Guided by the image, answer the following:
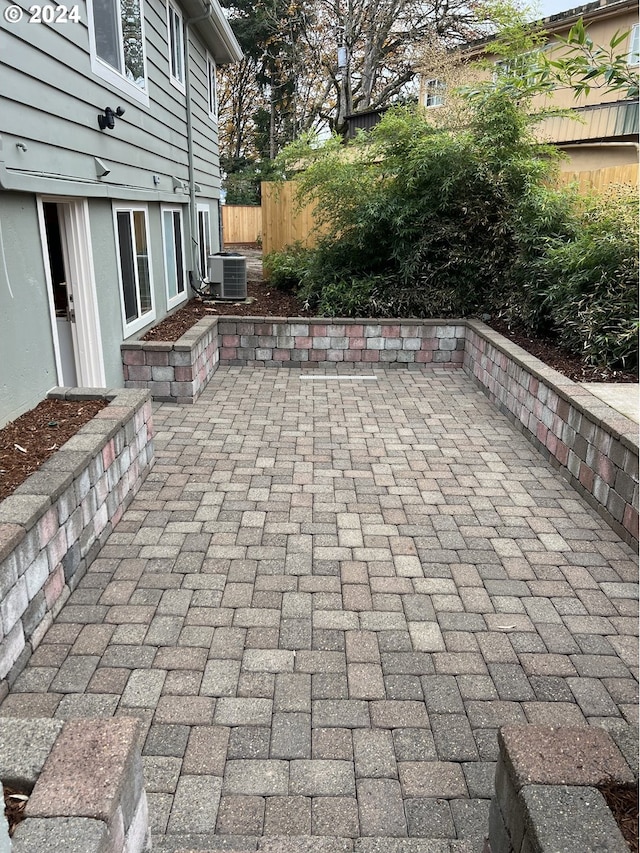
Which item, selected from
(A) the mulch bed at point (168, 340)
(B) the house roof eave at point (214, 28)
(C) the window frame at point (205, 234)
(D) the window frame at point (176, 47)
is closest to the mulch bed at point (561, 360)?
(A) the mulch bed at point (168, 340)

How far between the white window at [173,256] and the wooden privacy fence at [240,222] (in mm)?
16748

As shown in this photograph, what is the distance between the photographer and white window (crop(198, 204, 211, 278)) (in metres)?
10.8

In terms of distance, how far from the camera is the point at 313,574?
3398mm

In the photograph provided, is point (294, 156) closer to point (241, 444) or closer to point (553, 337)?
point (553, 337)

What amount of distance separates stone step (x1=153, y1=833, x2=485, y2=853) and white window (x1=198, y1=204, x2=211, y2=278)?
9.71 meters

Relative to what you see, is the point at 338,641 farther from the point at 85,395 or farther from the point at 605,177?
the point at 605,177

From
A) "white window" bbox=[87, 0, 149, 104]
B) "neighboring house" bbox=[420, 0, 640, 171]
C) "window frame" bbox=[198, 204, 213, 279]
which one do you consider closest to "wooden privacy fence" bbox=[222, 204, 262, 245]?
"neighboring house" bbox=[420, 0, 640, 171]

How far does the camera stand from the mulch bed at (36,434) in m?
3.24

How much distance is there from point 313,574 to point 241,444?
216 centimetres

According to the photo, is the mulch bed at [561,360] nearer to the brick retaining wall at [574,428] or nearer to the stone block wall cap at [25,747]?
the brick retaining wall at [574,428]

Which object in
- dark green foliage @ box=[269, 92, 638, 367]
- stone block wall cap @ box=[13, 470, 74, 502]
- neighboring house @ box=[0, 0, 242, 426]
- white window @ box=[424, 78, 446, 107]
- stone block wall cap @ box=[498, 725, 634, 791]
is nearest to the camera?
stone block wall cap @ box=[498, 725, 634, 791]

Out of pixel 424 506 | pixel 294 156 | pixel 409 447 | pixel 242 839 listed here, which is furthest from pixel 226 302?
pixel 242 839

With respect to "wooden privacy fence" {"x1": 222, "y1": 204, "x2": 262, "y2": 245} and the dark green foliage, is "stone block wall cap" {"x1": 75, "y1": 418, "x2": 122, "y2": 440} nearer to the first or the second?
the dark green foliage

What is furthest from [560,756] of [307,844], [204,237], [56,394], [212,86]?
[212,86]
